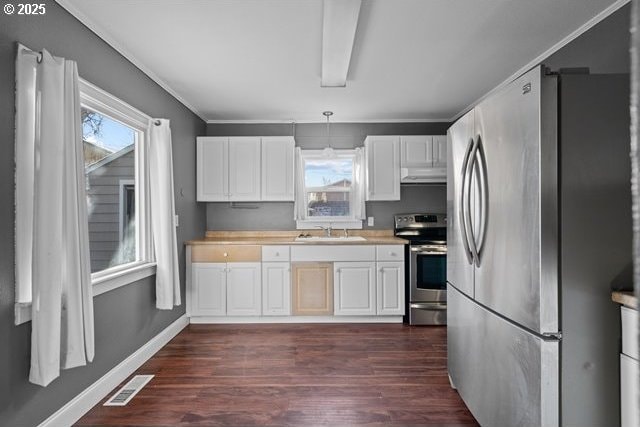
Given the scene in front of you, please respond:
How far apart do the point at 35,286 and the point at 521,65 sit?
3.59 meters

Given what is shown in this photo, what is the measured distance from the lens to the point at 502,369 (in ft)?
5.36

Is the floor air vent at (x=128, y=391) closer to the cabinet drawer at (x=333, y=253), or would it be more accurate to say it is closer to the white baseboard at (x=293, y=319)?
the white baseboard at (x=293, y=319)

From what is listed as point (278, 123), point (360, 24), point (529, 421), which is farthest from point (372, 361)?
point (278, 123)

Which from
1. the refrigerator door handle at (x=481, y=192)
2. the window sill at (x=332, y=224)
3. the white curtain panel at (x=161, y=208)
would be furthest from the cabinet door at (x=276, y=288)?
the refrigerator door handle at (x=481, y=192)

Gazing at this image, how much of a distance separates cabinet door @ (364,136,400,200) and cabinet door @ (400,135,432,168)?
7cm

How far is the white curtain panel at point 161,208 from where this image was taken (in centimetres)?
289

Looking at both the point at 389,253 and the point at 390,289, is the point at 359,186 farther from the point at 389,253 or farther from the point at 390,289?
the point at 390,289

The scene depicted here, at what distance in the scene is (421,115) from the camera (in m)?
4.25

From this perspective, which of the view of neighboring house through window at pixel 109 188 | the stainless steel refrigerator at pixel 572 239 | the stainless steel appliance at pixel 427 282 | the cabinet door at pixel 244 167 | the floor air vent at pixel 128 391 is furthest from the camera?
the cabinet door at pixel 244 167

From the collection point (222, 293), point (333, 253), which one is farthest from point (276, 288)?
point (333, 253)

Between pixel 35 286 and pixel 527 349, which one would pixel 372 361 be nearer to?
pixel 527 349

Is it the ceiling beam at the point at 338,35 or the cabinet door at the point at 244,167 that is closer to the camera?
the ceiling beam at the point at 338,35

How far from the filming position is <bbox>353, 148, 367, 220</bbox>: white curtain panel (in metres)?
4.36

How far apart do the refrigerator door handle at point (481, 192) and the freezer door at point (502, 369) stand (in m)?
0.35
